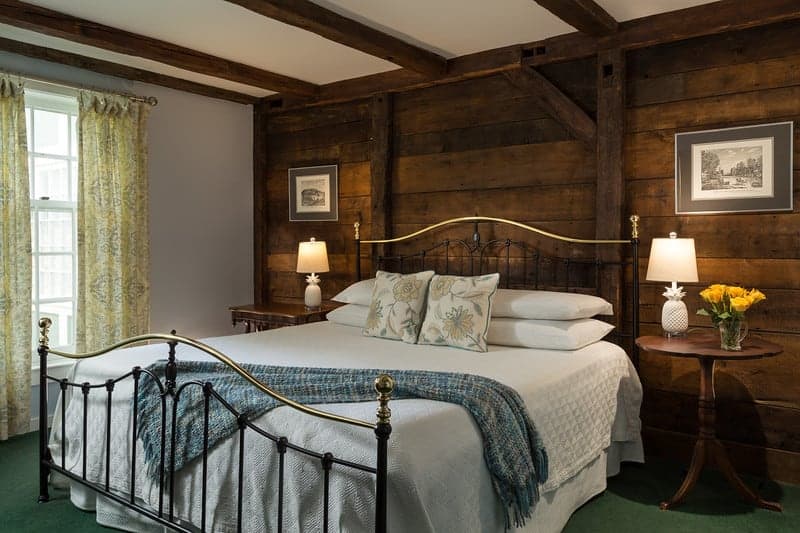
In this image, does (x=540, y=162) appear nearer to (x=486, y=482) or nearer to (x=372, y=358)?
(x=372, y=358)

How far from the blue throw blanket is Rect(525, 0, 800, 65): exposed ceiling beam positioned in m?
2.21

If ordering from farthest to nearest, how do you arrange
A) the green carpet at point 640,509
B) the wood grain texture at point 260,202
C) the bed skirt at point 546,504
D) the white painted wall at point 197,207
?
1. the wood grain texture at point 260,202
2. the white painted wall at point 197,207
3. the green carpet at point 640,509
4. the bed skirt at point 546,504

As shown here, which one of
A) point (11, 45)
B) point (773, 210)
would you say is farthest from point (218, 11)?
point (773, 210)

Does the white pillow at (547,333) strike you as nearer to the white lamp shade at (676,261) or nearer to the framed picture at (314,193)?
the white lamp shade at (676,261)

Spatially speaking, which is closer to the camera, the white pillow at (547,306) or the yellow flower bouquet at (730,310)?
the yellow flower bouquet at (730,310)

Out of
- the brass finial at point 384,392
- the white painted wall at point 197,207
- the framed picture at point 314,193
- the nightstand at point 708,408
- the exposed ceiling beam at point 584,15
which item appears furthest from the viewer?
the framed picture at point 314,193

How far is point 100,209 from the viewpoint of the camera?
168 inches

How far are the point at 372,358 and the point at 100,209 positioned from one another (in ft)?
7.95

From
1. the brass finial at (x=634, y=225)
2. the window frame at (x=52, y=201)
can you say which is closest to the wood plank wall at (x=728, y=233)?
the brass finial at (x=634, y=225)

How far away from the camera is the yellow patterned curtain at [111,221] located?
4188mm

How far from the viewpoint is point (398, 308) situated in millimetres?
3453

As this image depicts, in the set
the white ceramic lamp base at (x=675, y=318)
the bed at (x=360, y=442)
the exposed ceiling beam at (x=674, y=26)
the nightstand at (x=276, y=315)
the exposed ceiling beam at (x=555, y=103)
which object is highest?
the exposed ceiling beam at (x=674, y=26)

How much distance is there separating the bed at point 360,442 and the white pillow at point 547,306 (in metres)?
0.06

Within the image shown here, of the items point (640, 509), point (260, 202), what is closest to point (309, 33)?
point (260, 202)
